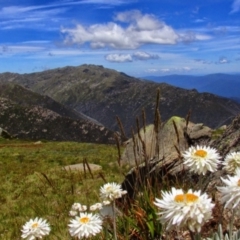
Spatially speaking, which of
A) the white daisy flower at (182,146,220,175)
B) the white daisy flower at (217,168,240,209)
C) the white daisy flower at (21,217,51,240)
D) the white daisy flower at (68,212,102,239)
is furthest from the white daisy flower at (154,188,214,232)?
the white daisy flower at (21,217,51,240)

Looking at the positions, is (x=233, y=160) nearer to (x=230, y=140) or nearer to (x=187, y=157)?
(x=187, y=157)

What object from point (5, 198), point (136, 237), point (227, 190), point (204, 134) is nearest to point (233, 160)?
point (227, 190)

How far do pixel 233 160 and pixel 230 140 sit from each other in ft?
14.5

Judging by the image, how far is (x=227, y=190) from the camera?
9.16ft

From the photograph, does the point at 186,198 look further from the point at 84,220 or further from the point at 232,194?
the point at 84,220

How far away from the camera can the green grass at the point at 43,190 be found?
907 centimetres

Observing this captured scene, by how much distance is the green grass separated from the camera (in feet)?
29.8

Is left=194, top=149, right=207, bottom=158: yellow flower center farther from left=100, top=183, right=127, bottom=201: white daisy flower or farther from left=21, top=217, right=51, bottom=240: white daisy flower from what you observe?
left=21, top=217, right=51, bottom=240: white daisy flower

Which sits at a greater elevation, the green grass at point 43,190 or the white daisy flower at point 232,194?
the white daisy flower at point 232,194

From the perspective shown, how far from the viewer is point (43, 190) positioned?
1812 centimetres

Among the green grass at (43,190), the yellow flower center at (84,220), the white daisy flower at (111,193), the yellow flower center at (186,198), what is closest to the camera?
the yellow flower center at (186,198)

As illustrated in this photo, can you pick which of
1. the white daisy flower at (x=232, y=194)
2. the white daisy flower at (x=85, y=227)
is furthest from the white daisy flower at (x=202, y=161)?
the white daisy flower at (x=85, y=227)

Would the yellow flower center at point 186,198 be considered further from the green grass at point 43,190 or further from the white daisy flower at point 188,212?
the green grass at point 43,190

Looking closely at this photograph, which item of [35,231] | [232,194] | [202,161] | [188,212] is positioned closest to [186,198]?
[188,212]
